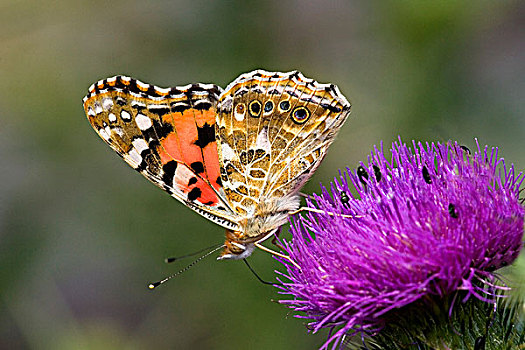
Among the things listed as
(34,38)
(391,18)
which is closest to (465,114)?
(391,18)

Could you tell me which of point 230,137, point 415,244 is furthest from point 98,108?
point 415,244

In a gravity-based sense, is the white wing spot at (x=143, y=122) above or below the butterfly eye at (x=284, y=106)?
above

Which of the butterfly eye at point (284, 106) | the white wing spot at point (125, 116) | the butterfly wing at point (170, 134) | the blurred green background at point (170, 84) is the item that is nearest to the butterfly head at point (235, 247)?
the butterfly wing at point (170, 134)

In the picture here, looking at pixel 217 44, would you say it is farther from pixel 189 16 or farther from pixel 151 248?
pixel 151 248

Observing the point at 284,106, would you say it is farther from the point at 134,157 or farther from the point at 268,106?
the point at 134,157

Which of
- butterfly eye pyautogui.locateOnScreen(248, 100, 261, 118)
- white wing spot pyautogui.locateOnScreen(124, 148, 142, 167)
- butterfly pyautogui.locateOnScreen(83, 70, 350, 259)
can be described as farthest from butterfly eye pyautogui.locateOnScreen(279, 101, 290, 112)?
white wing spot pyautogui.locateOnScreen(124, 148, 142, 167)

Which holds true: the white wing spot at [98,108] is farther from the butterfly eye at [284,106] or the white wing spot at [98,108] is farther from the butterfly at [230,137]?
the butterfly eye at [284,106]

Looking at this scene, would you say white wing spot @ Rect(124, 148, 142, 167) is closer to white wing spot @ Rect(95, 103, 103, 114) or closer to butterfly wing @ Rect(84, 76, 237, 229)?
butterfly wing @ Rect(84, 76, 237, 229)
